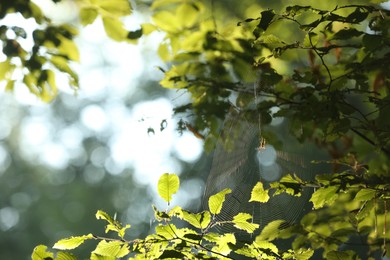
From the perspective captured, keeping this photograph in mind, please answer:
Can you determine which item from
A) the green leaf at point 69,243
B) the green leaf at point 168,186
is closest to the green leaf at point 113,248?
the green leaf at point 69,243

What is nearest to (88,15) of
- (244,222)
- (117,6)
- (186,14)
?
(117,6)

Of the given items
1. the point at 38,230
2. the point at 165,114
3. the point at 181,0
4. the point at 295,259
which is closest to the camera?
Result: the point at 295,259

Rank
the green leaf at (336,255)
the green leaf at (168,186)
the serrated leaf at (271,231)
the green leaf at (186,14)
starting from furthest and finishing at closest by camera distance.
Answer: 1. the green leaf at (186,14)
2. the serrated leaf at (271,231)
3. the green leaf at (336,255)
4. the green leaf at (168,186)

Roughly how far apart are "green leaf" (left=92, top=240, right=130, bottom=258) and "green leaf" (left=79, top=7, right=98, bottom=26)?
88 centimetres

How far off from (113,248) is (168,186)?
0.19 m

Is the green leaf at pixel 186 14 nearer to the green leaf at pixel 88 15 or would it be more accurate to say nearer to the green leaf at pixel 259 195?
the green leaf at pixel 88 15

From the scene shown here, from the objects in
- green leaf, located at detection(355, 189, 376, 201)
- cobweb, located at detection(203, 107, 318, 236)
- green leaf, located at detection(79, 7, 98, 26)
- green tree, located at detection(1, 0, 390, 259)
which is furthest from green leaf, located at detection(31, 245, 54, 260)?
green leaf, located at detection(79, 7, 98, 26)

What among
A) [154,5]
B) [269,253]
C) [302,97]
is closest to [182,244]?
[269,253]

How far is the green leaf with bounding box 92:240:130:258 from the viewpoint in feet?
3.51

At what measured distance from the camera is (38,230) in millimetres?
16688

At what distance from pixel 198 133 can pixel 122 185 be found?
16895 mm

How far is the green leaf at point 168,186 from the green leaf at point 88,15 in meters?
0.82

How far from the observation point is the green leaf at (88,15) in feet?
5.47

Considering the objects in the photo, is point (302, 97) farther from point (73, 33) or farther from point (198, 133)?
point (73, 33)
